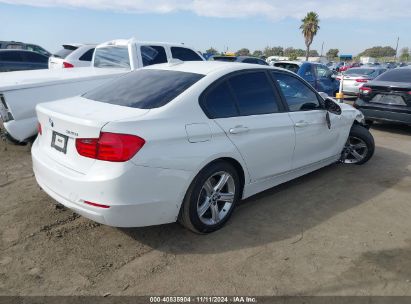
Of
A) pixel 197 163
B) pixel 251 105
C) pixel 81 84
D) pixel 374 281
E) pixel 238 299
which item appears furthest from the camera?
pixel 81 84

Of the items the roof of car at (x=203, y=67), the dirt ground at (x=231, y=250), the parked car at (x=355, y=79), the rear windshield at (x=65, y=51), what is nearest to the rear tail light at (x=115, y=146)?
the dirt ground at (x=231, y=250)

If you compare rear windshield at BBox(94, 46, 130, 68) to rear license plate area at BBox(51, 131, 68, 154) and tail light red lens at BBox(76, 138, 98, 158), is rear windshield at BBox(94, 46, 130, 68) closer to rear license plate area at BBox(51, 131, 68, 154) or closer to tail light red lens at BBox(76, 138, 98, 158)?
rear license plate area at BBox(51, 131, 68, 154)

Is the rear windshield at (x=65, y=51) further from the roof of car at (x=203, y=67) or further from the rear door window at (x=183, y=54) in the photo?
the roof of car at (x=203, y=67)

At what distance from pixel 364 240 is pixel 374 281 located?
2.24ft

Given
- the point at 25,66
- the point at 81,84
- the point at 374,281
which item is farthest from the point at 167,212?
the point at 25,66

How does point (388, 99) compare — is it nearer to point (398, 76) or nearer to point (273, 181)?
point (398, 76)

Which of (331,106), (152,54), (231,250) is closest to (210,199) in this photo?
(231,250)

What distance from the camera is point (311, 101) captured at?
189 inches

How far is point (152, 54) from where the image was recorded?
740 cm

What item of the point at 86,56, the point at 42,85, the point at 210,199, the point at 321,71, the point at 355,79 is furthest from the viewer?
the point at 355,79

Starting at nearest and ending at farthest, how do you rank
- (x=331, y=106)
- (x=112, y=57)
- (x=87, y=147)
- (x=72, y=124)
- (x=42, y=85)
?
1. (x=87, y=147)
2. (x=72, y=124)
3. (x=331, y=106)
4. (x=42, y=85)
5. (x=112, y=57)

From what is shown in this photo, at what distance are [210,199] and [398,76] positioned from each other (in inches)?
279

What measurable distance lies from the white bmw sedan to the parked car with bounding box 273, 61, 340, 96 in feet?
23.1

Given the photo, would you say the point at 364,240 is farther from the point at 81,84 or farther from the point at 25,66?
the point at 25,66
